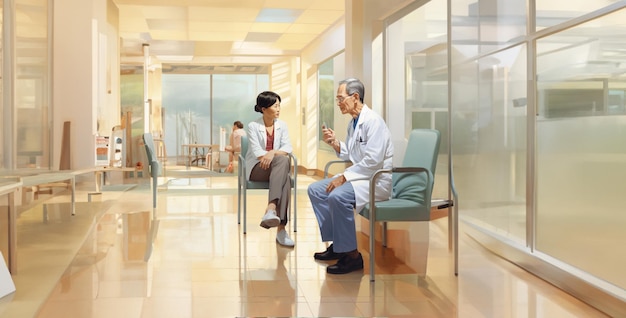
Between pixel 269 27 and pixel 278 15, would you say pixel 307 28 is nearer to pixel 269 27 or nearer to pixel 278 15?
pixel 269 27

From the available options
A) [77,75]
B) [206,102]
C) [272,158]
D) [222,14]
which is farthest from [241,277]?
[206,102]

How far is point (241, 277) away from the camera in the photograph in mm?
4418

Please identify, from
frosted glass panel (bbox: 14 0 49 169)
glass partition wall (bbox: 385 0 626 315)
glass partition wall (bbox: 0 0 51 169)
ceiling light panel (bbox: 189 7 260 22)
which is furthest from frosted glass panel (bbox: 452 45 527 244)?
ceiling light panel (bbox: 189 7 260 22)

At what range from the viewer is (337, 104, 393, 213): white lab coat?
4.59 metres

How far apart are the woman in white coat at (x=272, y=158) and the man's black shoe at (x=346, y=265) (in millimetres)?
1061

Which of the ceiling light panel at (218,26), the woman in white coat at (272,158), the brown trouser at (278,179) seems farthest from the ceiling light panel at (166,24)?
the brown trouser at (278,179)

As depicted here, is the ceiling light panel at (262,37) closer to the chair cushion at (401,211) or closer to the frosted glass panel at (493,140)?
the frosted glass panel at (493,140)

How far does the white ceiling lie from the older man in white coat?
228 inches

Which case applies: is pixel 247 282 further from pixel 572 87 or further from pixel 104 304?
pixel 572 87

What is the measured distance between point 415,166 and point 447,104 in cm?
111

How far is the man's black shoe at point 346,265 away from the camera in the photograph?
4559 mm

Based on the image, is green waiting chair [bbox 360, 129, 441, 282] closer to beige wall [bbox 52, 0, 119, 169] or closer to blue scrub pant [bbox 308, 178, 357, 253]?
blue scrub pant [bbox 308, 178, 357, 253]

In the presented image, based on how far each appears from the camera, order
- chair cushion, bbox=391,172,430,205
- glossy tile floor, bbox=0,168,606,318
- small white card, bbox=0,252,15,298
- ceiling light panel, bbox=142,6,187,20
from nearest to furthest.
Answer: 1. glossy tile floor, bbox=0,168,606,318
2. small white card, bbox=0,252,15,298
3. chair cushion, bbox=391,172,430,205
4. ceiling light panel, bbox=142,6,187,20

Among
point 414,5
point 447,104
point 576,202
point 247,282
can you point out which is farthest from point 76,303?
point 414,5
